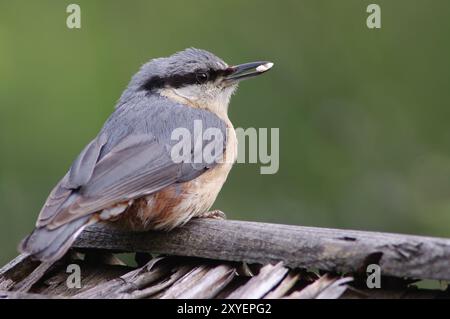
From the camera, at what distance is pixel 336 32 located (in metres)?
6.85

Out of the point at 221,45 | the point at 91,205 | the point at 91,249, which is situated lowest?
the point at 91,249

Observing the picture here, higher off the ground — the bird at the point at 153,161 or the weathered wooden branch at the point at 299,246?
the bird at the point at 153,161

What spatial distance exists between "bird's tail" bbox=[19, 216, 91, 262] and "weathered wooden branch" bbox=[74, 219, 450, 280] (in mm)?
534

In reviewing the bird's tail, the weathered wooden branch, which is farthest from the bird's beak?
the bird's tail

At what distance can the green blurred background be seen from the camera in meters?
6.42

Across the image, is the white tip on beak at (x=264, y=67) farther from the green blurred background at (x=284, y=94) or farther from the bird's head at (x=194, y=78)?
the green blurred background at (x=284, y=94)

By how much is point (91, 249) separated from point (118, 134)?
81 centimetres

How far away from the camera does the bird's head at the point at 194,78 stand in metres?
5.70

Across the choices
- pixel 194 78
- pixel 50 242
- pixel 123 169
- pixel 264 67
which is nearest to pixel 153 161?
pixel 123 169

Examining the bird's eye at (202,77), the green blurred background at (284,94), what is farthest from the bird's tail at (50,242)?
the green blurred background at (284,94)

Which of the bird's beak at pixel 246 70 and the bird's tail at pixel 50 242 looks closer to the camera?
the bird's tail at pixel 50 242

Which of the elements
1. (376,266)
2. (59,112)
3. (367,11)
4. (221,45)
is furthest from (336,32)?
(376,266)
